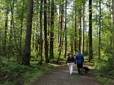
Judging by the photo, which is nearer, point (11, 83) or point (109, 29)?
point (11, 83)

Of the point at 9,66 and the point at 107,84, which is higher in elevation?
the point at 9,66

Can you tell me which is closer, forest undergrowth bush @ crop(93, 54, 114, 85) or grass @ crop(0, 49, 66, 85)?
grass @ crop(0, 49, 66, 85)

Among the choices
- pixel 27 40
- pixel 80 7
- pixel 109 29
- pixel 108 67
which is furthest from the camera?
pixel 80 7

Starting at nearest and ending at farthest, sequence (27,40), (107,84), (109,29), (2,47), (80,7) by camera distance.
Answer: (107,84) → (2,47) → (27,40) → (109,29) → (80,7)

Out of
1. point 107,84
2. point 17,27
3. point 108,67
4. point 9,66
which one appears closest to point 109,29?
point 108,67

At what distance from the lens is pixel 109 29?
1156 cm

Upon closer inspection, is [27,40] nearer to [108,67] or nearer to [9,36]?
[9,36]

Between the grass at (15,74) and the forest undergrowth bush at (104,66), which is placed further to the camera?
the forest undergrowth bush at (104,66)

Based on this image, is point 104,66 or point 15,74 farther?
point 104,66

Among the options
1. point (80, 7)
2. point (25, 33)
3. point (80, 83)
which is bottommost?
point (80, 83)

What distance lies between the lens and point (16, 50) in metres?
9.24

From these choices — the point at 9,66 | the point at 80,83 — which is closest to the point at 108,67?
the point at 80,83

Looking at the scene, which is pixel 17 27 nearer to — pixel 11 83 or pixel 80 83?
pixel 11 83

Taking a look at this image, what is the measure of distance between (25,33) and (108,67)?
816 cm
